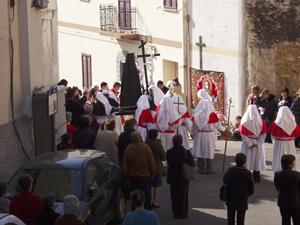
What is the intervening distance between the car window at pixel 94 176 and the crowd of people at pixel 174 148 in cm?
61

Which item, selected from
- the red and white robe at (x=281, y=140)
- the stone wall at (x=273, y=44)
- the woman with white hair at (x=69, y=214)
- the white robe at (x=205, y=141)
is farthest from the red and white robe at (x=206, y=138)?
the woman with white hair at (x=69, y=214)

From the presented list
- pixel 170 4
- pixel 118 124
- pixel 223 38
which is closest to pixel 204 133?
pixel 118 124

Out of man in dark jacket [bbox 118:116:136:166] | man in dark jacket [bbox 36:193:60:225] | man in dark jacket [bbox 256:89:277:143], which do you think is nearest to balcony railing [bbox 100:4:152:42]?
man in dark jacket [bbox 256:89:277:143]

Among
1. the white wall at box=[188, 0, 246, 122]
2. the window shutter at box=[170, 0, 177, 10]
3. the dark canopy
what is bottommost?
the dark canopy

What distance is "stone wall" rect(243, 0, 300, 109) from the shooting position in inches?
622

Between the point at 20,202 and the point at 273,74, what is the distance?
40.3 feet

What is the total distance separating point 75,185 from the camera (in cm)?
650

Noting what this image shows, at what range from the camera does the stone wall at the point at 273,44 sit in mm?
15805

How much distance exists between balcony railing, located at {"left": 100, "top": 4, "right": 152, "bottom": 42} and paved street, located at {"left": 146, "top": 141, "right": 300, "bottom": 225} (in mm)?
11698

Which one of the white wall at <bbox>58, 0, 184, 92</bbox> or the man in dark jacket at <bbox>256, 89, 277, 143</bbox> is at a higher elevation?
the white wall at <bbox>58, 0, 184, 92</bbox>

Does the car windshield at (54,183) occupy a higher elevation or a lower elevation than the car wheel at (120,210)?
higher

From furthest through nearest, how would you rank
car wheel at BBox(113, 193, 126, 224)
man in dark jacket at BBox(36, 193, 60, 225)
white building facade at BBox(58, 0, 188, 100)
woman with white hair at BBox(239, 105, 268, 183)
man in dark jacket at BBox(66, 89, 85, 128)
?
white building facade at BBox(58, 0, 188, 100) → man in dark jacket at BBox(66, 89, 85, 128) → woman with white hair at BBox(239, 105, 268, 183) → car wheel at BBox(113, 193, 126, 224) → man in dark jacket at BBox(36, 193, 60, 225)

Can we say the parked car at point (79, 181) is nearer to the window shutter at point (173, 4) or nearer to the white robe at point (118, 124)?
the white robe at point (118, 124)

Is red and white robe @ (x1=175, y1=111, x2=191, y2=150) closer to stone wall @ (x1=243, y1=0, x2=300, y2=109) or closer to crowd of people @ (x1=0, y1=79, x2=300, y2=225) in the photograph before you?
crowd of people @ (x1=0, y1=79, x2=300, y2=225)
